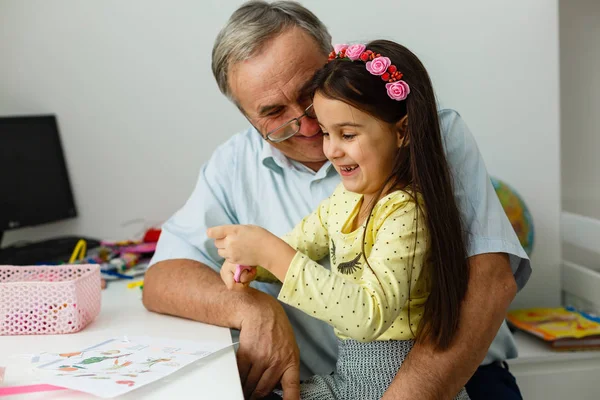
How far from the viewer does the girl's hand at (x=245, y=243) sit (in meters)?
1.19

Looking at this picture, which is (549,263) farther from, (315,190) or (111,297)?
(111,297)

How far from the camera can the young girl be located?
44.7 inches

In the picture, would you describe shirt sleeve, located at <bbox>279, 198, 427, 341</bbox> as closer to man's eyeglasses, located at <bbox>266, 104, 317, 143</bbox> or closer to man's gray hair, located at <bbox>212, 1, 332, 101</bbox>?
man's eyeglasses, located at <bbox>266, 104, 317, 143</bbox>

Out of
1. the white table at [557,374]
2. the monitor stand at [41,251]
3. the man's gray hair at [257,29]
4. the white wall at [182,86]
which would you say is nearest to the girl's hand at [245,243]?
the man's gray hair at [257,29]

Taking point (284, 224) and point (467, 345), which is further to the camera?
point (284, 224)

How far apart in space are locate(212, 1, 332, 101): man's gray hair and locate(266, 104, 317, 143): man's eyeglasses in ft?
0.55

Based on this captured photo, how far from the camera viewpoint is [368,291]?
113cm

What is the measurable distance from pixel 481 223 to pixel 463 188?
0.08m

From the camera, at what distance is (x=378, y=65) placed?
4.03 ft

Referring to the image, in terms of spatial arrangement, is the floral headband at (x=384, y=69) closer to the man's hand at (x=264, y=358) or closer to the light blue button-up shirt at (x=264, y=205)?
the light blue button-up shirt at (x=264, y=205)

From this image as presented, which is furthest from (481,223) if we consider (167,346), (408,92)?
(167,346)

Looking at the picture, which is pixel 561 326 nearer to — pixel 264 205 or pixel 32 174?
pixel 264 205

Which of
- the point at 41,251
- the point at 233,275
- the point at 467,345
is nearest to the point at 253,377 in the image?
the point at 233,275

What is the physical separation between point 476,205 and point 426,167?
212 mm
